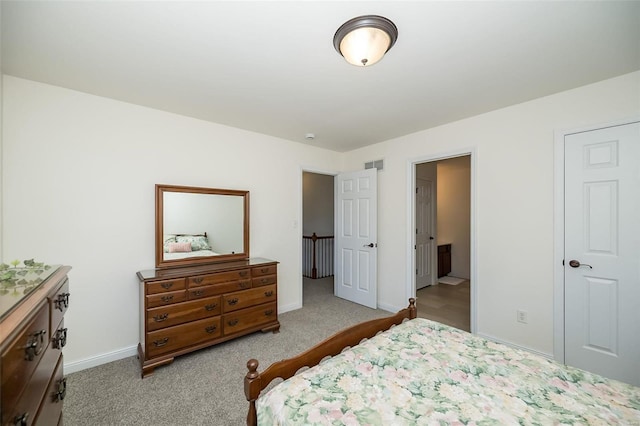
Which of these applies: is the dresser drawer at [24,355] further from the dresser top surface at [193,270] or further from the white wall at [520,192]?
the white wall at [520,192]

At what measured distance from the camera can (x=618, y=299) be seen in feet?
6.85

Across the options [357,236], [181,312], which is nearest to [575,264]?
[357,236]

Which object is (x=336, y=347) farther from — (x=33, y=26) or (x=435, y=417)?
(x=33, y=26)

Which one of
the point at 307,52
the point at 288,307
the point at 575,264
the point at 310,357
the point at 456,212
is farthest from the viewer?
the point at 456,212

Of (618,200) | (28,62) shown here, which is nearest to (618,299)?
(618,200)

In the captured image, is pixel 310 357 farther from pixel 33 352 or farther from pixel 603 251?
pixel 603 251

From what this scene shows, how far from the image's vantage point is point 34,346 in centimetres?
87

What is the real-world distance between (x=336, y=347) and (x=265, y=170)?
260 centimetres

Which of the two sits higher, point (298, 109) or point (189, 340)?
point (298, 109)

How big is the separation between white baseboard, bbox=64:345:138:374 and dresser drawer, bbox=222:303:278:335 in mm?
896

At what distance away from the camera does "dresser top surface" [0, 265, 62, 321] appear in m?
0.86

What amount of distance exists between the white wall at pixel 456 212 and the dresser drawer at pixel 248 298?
4344 mm

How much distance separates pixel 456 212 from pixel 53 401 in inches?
250

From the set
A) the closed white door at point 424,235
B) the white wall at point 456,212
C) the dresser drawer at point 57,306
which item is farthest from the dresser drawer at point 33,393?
the white wall at point 456,212
